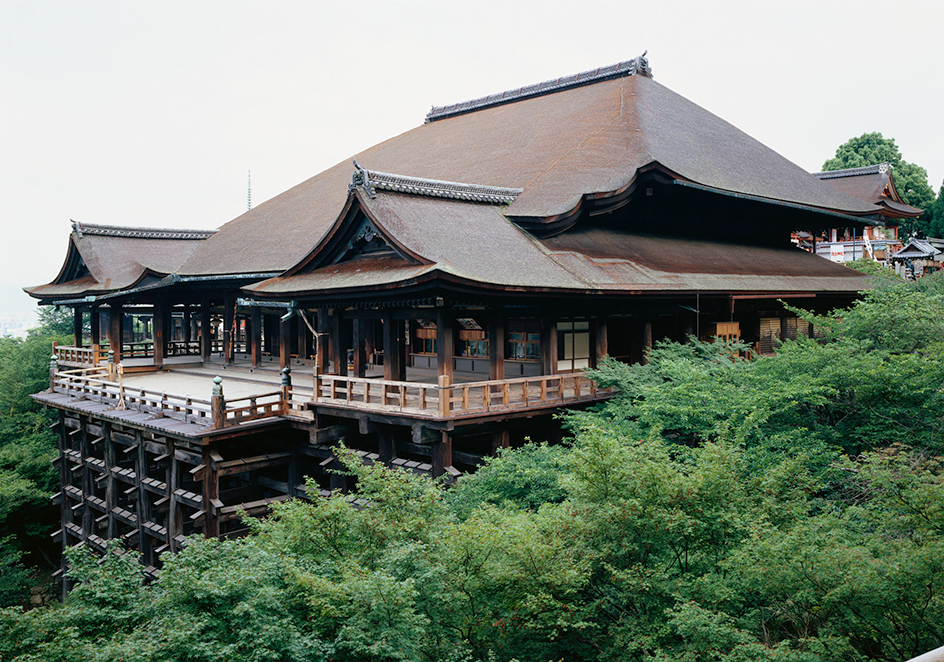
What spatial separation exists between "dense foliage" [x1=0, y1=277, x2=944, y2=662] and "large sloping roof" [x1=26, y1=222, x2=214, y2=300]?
20.6 m

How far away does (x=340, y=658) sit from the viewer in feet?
21.8

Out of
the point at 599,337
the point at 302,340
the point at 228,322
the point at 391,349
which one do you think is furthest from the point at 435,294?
the point at 228,322

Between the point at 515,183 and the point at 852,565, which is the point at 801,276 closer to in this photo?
the point at 515,183

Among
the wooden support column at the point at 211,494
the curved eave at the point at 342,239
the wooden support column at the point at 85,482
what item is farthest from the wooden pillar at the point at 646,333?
the wooden support column at the point at 85,482

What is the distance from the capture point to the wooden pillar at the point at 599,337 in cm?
1675

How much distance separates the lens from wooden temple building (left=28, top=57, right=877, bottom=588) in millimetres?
14438

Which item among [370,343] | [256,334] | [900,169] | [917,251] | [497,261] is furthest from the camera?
[900,169]

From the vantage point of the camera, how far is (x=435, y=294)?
13.0m

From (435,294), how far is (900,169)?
5130cm

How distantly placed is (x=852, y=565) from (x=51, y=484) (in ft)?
94.1

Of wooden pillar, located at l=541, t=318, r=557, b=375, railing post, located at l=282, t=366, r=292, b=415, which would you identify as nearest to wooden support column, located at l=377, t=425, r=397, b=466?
railing post, located at l=282, t=366, r=292, b=415

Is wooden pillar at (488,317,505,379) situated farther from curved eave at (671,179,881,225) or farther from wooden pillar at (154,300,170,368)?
wooden pillar at (154,300,170,368)

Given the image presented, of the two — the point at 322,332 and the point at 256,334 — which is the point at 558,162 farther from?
the point at 256,334

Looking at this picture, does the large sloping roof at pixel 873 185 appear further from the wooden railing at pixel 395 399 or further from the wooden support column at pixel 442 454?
the wooden support column at pixel 442 454
